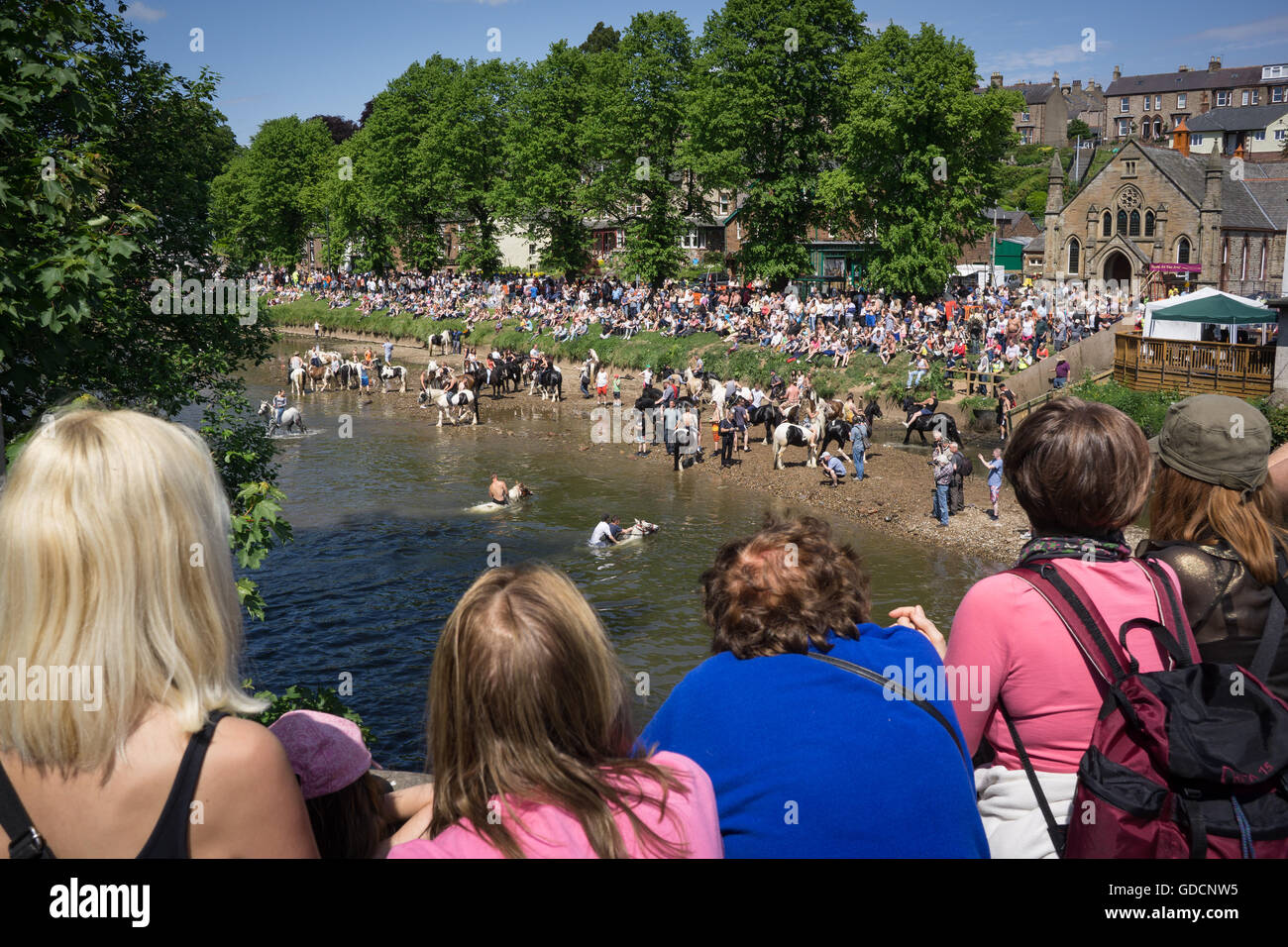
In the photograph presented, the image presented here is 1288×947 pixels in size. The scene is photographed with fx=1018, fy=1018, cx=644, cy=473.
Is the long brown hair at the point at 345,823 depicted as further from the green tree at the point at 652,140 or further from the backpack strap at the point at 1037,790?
the green tree at the point at 652,140

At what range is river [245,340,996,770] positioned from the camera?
614 inches

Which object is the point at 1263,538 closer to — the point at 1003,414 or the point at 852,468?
the point at 852,468

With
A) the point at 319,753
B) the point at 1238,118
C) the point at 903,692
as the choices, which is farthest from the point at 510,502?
the point at 1238,118

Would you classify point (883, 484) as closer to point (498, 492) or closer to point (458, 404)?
point (498, 492)

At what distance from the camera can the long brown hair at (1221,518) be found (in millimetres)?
3219

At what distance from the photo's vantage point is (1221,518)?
331cm

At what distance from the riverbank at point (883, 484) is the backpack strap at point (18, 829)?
65.7 feet

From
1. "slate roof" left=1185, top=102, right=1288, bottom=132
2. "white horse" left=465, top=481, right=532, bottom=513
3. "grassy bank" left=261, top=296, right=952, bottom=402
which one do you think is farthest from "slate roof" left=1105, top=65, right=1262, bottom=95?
"white horse" left=465, top=481, right=532, bottom=513

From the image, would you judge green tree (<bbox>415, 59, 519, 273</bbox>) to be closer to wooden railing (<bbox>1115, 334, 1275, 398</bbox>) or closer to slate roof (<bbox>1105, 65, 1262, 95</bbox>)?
wooden railing (<bbox>1115, 334, 1275, 398</bbox>)

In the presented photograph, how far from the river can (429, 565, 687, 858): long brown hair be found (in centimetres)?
722

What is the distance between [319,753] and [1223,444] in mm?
2943

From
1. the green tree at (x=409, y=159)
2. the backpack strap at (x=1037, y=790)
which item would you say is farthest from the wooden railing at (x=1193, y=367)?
the green tree at (x=409, y=159)

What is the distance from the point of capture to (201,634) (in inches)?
86.8
